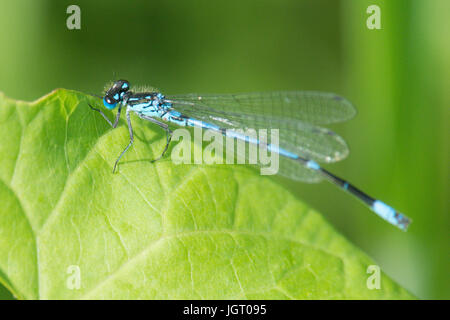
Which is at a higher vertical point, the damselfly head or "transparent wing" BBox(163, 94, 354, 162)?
the damselfly head

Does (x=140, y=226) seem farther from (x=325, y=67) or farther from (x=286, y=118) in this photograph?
(x=325, y=67)

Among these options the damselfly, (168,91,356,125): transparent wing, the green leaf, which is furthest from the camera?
(168,91,356,125): transparent wing

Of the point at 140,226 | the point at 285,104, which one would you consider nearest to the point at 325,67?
the point at 285,104

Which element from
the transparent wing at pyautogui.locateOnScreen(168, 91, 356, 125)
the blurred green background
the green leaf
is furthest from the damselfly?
the green leaf

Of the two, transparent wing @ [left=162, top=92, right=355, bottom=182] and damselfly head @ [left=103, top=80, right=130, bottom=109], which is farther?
transparent wing @ [left=162, top=92, right=355, bottom=182]

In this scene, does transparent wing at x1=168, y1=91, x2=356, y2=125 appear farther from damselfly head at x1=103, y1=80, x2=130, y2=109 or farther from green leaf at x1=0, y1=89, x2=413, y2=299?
green leaf at x1=0, y1=89, x2=413, y2=299

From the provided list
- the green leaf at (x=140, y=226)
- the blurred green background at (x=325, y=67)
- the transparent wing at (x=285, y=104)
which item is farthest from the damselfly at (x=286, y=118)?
the green leaf at (x=140, y=226)

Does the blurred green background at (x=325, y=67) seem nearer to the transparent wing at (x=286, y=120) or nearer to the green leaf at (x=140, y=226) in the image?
the transparent wing at (x=286, y=120)
